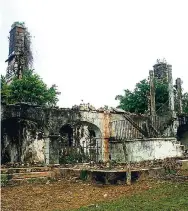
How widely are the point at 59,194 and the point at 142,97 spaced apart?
1969 centimetres

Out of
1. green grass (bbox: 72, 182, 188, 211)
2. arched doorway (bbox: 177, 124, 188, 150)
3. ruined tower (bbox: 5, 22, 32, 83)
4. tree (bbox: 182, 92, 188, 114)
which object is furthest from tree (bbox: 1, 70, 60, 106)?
green grass (bbox: 72, 182, 188, 211)

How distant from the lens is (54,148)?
58.8ft

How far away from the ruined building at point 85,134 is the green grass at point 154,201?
26.7 feet

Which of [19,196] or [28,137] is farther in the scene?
[28,137]

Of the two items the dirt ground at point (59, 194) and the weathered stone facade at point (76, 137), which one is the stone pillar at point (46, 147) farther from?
the dirt ground at point (59, 194)

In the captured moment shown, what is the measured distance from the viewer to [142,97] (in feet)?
93.1

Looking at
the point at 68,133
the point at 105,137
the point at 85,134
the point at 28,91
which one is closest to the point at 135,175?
the point at 105,137

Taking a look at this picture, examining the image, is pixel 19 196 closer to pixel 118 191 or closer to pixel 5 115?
pixel 118 191

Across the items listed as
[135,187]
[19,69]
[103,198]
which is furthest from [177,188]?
[19,69]

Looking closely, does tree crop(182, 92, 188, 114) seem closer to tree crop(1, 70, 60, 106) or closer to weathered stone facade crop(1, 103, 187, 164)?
weathered stone facade crop(1, 103, 187, 164)

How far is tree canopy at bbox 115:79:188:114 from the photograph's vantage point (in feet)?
92.3

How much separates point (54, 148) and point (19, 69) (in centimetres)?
1298

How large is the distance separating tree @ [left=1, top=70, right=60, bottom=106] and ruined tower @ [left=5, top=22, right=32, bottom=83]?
12.4 feet

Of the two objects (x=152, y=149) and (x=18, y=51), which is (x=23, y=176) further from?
(x=18, y=51)
